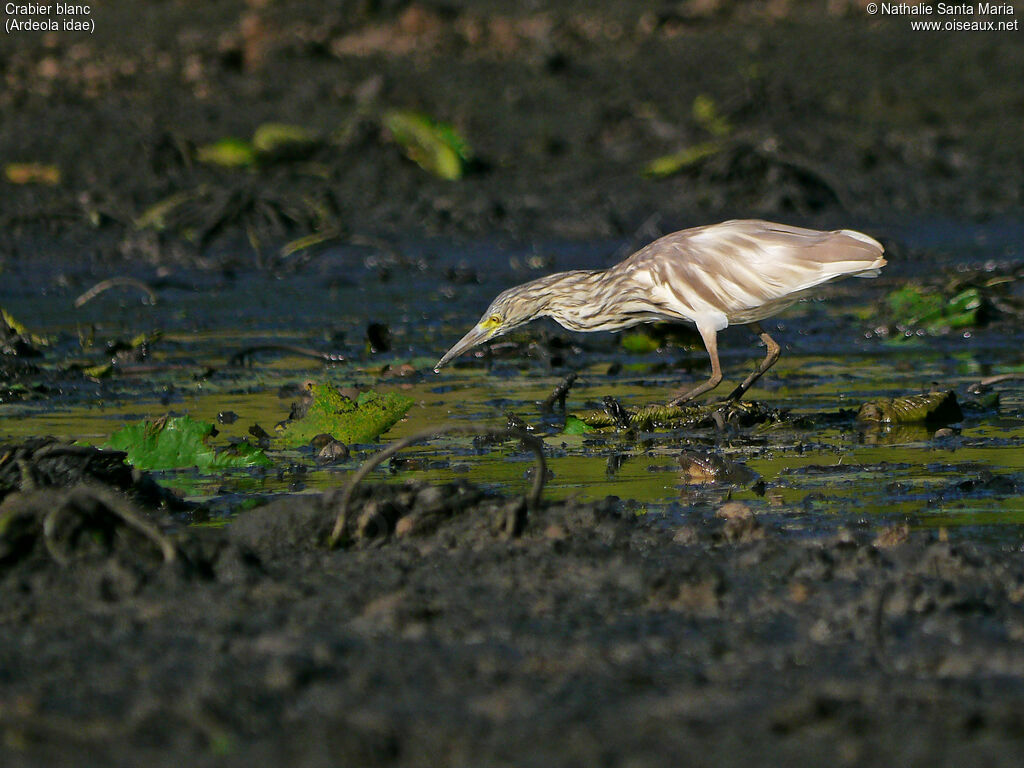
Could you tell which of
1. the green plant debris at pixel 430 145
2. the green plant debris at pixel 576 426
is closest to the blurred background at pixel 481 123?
the green plant debris at pixel 430 145

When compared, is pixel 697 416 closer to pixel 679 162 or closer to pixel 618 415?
pixel 618 415

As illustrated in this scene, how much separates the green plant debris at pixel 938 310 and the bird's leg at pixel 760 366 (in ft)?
6.53

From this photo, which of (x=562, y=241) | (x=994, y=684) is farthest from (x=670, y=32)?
(x=994, y=684)

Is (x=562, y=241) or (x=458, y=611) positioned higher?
(x=562, y=241)

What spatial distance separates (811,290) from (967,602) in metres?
3.90

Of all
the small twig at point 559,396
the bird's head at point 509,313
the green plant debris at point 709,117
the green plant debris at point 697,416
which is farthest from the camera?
the green plant debris at point 709,117

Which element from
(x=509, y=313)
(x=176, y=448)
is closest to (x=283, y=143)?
(x=509, y=313)

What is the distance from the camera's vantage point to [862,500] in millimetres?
5863

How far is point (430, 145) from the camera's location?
1598 cm

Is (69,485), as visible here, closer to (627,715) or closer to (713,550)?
(713,550)

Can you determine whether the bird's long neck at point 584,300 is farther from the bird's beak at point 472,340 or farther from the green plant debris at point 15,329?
the green plant debris at point 15,329

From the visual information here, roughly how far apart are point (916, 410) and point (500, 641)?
12.3 ft

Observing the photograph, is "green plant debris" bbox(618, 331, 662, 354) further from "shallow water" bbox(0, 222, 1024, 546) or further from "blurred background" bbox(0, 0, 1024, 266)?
"blurred background" bbox(0, 0, 1024, 266)

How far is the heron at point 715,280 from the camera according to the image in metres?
7.84
